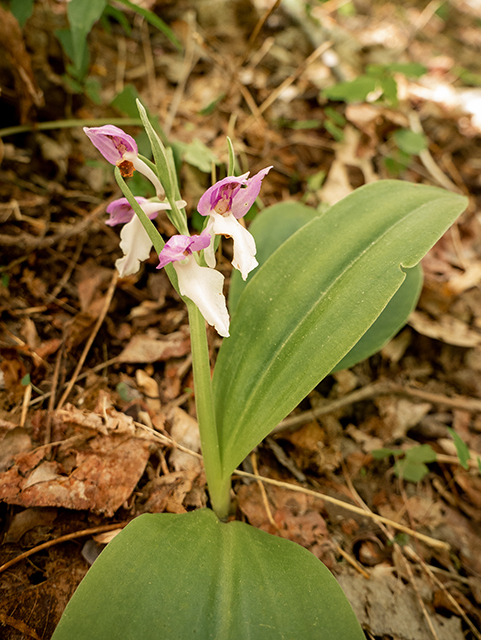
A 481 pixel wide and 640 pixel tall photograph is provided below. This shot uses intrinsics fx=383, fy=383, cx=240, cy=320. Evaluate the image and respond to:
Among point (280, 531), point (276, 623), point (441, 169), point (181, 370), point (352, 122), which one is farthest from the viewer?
point (441, 169)

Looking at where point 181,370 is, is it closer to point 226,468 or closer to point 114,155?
point 226,468

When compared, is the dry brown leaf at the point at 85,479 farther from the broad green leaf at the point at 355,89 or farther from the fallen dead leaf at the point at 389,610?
the broad green leaf at the point at 355,89

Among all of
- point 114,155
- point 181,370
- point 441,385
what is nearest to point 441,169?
point 441,385

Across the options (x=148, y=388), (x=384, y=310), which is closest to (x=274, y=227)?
(x=384, y=310)

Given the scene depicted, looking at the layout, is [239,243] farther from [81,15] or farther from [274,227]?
[81,15]

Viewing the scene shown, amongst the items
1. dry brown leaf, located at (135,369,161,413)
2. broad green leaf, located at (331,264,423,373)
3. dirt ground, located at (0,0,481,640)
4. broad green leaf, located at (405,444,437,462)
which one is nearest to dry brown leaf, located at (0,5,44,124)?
dirt ground, located at (0,0,481,640)

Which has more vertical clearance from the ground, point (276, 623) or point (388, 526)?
point (276, 623)

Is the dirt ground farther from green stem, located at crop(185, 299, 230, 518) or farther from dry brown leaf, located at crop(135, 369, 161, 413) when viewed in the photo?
green stem, located at crop(185, 299, 230, 518)

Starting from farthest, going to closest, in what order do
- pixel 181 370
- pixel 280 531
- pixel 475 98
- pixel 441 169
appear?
pixel 475 98 → pixel 441 169 → pixel 181 370 → pixel 280 531
